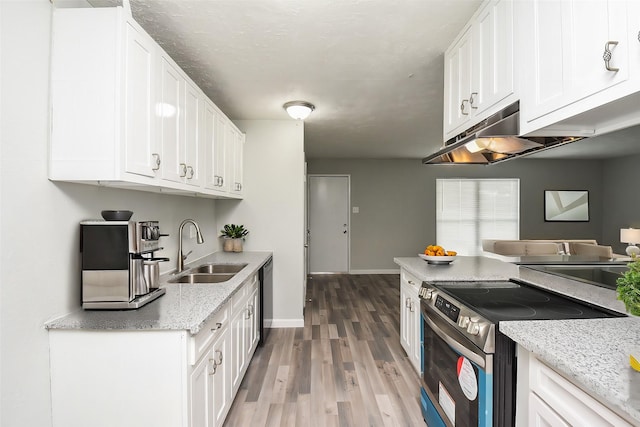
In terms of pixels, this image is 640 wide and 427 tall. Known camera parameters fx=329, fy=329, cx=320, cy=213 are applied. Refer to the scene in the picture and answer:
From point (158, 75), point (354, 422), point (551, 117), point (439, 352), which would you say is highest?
point (158, 75)

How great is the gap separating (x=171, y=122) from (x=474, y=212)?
→ 6459mm

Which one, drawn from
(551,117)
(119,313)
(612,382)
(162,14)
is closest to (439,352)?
(612,382)

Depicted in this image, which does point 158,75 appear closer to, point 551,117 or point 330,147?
point 551,117

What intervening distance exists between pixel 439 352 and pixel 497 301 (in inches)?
16.6

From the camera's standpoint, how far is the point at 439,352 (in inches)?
70.2

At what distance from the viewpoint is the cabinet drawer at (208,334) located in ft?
4.72

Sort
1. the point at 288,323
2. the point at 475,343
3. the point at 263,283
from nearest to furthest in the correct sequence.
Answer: the point at 475,343 < the point at 263,283 < the point at 288,323

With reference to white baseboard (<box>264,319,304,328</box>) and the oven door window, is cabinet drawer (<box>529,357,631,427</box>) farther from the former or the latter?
white baseboard (<box>264,319,304,328</box>)

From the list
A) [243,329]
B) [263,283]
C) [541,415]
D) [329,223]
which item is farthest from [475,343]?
[329,223]

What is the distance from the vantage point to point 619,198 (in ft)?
4.84

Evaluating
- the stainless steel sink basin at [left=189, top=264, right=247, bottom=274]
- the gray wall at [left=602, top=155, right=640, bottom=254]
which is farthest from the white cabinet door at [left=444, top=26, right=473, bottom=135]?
the stainless steel sink basin at [left=189, top=264, right=247, bottom=274]

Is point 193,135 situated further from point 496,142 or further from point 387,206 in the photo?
point 387,206

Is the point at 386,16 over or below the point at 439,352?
over

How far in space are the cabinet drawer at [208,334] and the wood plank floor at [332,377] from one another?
28.5 inches
